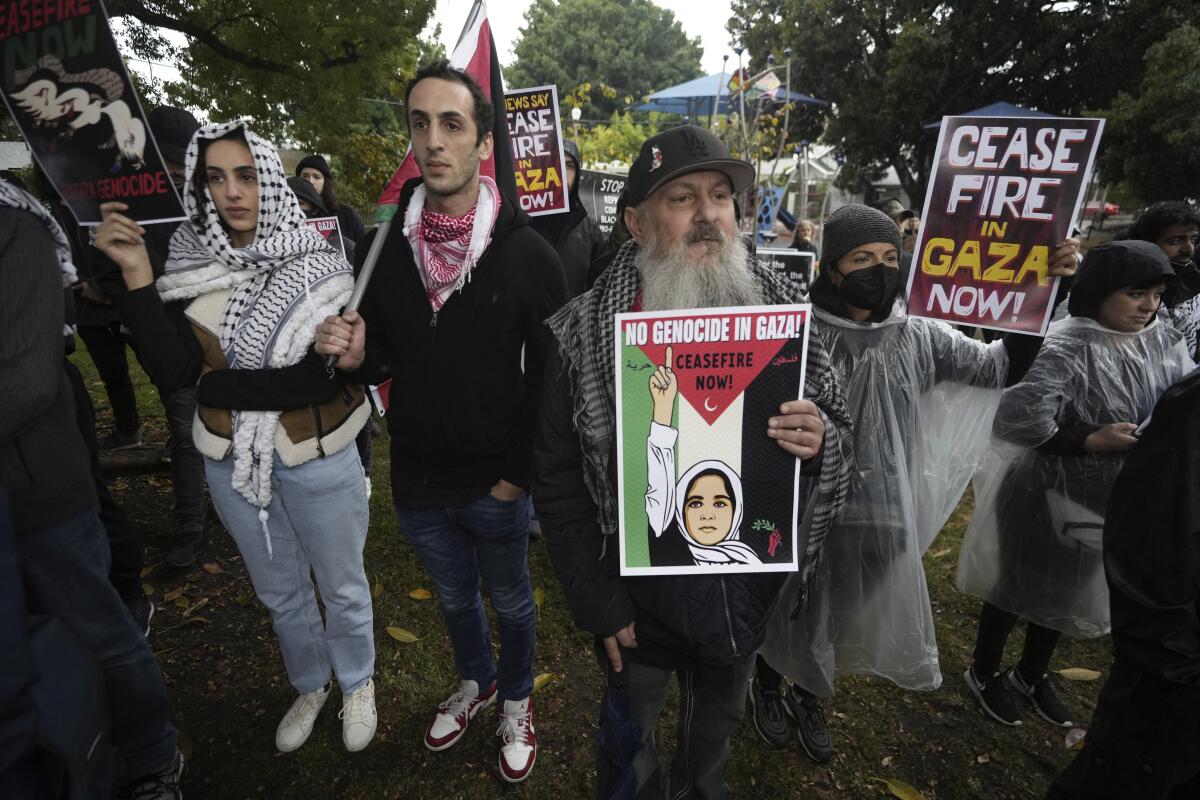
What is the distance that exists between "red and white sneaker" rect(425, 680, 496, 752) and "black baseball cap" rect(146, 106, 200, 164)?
245 cm

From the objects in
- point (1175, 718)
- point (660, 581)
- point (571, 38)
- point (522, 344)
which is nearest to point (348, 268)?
point (522, 344)

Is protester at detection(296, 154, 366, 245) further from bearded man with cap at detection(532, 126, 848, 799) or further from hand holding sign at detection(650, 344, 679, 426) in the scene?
hand holding sign at detection(650, 344, 679, 426)

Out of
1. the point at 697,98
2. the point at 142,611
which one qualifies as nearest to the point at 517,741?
the point at 142,611

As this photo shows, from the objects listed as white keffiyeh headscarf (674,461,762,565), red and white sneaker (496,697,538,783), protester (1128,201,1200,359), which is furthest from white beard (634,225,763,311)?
protester (1128,201,1200,359)

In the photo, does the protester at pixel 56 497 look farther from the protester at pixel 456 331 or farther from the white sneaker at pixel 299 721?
the protester at pixel 456 331

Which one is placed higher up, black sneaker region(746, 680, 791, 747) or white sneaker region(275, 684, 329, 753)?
white sneaker region(275, 684, 329, 753)

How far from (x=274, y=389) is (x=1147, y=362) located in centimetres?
318

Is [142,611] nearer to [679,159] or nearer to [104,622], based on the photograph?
[104,622]

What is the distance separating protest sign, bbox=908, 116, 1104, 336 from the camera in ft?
6.84

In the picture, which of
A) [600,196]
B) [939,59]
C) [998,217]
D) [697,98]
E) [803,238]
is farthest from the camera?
[697,98]

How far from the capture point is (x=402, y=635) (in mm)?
3221

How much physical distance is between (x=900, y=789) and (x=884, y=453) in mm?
1325

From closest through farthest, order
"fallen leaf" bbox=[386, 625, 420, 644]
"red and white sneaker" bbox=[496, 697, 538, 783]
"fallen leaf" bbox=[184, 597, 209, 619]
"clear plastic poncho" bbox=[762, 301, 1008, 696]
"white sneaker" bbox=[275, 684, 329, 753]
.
→ "clear plastic poncho" bbox=[762, 301, 1008, 696] < "red and white sneaker" bbox=[496, 697, 538, 783] < "white sneaker" bbox=[275, 684, 329, 753] < "fallen leaf" bbox=[386, 625, 420, 644] < "fallen leaf" bbox=[184, 597, 209, 619]

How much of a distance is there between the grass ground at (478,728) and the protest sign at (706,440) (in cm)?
142
